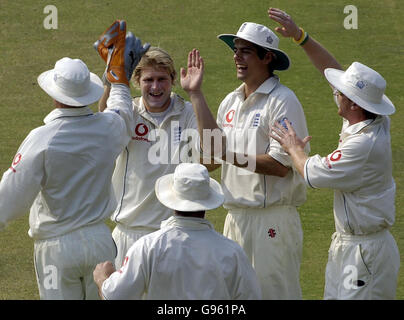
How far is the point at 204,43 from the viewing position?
47.1ft

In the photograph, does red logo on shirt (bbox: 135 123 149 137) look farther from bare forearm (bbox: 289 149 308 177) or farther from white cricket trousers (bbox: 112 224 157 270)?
bare forearm (bbox: 289 149 308 177)

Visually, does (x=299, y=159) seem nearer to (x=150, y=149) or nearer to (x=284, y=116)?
(x=284, y=116)

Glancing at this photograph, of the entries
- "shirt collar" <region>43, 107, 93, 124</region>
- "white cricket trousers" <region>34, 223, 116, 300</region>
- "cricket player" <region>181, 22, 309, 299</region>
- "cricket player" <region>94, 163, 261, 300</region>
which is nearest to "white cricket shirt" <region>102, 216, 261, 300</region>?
"cricket player" <region>94, 163, 261, 300</region>

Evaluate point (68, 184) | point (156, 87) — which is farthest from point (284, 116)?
point (68, 184)

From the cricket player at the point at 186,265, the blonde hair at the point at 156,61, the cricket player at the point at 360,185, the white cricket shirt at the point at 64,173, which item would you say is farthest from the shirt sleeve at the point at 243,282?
the blonde hair at the point at 156,61

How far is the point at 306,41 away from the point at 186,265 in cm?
245

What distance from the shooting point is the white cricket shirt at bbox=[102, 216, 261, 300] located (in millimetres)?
5625

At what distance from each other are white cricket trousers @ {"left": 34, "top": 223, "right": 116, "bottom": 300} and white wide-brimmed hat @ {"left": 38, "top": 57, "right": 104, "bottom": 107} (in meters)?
0.80

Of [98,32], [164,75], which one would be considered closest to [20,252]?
[164,75]

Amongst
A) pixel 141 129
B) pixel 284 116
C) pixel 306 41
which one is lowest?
pixel 141 129

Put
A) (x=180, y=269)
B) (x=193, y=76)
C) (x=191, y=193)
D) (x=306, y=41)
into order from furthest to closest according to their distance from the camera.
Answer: (x=306, y=41) → (x=193, y=76) → (x=191, y=193) → (x=180, y=269)

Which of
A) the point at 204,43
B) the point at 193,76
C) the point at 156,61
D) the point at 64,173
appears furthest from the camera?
the point at 204,43

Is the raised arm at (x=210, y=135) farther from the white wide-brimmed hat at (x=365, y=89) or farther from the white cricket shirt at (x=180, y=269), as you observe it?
the white cricket shirt at (x=180, y=269)

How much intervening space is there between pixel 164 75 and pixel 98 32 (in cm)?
736
